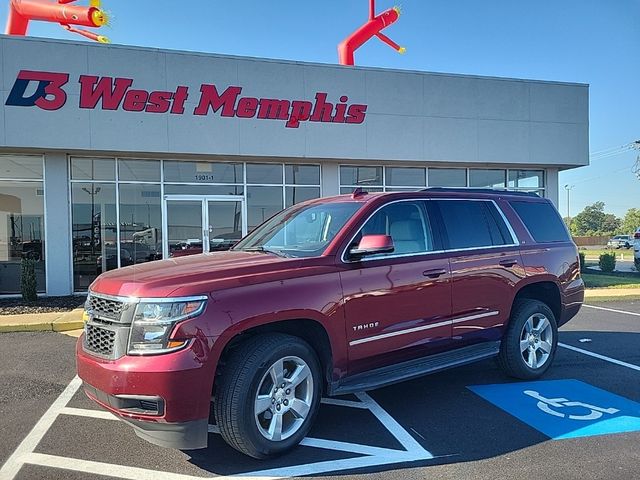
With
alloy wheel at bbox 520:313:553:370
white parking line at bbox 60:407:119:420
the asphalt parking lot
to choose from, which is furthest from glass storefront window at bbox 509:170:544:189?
white parking line at bbox 60:407:119:420

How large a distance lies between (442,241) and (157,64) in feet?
33.1

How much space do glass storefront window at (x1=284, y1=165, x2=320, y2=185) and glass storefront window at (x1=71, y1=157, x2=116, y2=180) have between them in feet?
15.1

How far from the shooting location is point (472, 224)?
5191 millimetres

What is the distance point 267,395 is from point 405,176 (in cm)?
1261

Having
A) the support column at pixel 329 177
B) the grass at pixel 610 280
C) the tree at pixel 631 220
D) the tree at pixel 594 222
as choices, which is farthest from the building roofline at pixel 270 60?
the tree at pixel 594 222

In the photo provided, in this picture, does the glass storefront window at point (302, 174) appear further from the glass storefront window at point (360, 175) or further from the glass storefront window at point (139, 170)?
the glass storefront window at point (139, 170)

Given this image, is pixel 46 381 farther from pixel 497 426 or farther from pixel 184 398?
pixel 497 426

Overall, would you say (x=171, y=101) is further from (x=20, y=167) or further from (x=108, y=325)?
(x=108, y=325)

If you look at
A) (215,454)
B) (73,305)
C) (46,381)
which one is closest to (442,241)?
(215,454)

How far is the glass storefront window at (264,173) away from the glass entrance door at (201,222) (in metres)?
0.71

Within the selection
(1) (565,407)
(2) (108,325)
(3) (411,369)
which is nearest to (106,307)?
(2) (108,325)

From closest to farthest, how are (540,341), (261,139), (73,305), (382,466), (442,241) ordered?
Result: (382,466) → (442,241) → (540,341) → (73,305) → (261,139)

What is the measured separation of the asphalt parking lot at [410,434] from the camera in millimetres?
3547

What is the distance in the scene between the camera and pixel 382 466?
3.59 metres
